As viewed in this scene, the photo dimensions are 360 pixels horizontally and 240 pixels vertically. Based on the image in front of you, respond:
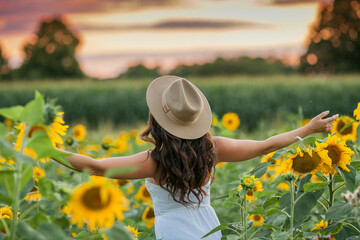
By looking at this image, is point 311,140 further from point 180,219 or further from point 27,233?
point 27,233

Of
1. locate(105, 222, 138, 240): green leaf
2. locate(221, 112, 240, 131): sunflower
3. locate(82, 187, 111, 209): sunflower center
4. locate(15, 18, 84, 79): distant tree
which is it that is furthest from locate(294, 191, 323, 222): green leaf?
locate(15, 18, 84, 79): distant tree

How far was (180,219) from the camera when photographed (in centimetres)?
196

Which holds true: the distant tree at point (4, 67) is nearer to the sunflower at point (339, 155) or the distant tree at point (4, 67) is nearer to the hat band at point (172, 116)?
the hat band at point (172, 116)

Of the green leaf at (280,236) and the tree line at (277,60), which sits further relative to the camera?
the tree line at (277,60)

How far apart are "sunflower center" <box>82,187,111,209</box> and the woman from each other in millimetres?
767

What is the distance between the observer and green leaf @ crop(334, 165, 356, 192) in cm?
165

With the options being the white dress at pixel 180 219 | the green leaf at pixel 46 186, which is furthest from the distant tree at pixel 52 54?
the green leaf at pixel 46 186

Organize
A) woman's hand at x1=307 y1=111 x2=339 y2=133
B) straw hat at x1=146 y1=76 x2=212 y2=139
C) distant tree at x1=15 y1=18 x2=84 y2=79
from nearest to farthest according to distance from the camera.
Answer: straw hat at x1=146 y1=76 x2=212 y2=139
woman's hand at x1=307 y1=111 x2=339 y2=133
distant tree at x1=15 y1=18 x2=84 y2=79

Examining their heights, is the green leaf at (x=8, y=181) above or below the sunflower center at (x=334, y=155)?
above

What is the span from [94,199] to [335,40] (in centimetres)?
2936

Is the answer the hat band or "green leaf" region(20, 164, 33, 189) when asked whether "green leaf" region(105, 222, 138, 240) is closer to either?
"green leaf" region(20, 164, 33, 189)

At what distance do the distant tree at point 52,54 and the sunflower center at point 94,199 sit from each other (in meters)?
31.2

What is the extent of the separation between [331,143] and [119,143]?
2.37 metres

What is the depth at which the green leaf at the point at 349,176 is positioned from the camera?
65.1 inches
